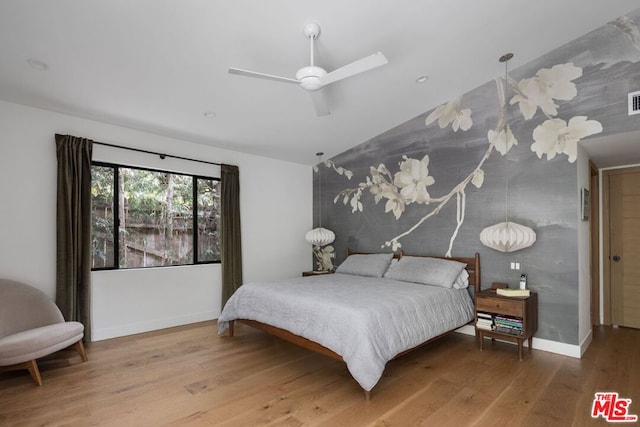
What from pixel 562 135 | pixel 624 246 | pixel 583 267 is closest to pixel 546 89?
pixel 562 135

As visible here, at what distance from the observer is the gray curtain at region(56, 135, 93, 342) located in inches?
142

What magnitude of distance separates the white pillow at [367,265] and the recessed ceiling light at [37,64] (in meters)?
4.13

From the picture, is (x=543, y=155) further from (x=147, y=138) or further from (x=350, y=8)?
(x=147, y=138)

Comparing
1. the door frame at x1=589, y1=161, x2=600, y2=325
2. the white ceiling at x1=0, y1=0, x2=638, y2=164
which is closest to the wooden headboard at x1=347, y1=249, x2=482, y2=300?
the door frame at x1=589, y1=161, x2=600, y2=325

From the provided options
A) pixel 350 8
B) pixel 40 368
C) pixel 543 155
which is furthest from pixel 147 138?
pixel 543 155

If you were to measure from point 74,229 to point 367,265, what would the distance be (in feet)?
11.9

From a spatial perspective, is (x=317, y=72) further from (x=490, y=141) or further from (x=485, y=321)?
(x=485, y=321)

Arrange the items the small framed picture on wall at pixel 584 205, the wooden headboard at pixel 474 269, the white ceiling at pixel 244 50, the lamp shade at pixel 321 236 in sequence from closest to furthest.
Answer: the white ceiling at pixel 244 50 < the small framed picture on wall at pixel 584 205 < the wooden headboard at pixel 474 269 < the lamp shade at pixel 321 236

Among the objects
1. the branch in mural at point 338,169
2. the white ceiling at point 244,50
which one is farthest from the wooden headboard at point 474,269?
the branch in mural at point 338,169

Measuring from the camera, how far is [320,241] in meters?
5.58

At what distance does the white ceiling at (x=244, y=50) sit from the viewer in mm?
2580

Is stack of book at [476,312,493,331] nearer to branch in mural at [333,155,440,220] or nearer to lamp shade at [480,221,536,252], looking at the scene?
lamp shade at [480,221,536,252]

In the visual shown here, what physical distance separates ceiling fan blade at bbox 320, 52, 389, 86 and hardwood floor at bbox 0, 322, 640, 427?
8.03ft

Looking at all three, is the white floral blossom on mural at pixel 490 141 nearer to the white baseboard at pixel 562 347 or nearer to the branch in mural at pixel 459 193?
the branch in mural at pixel 459 193
